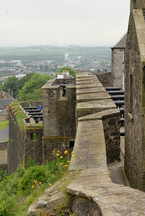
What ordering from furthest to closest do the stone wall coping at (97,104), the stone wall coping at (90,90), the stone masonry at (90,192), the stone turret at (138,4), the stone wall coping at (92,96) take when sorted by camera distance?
1. the stone wall coping at (90,90)
2. the stone wall coping at (92,96)
3. the stone wall coping at (97,104)
4. the stone turret at (138,4)
5. the stone masonry at (90,192)

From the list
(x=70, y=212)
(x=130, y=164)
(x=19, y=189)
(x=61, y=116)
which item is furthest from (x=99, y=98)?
(x=70, y=212)

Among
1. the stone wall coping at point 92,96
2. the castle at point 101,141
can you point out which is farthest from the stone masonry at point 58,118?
the stone wall coping at point 92,96

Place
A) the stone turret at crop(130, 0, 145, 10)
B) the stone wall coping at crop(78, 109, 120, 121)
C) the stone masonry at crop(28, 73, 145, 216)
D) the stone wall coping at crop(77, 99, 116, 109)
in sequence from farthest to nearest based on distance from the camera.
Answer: the stone wall coping at crop(77, 99, 116, 109)
the stone wall coping at crop(78, 109, 120, 121)
the stone turret at crop(130, 0, 145, 10)
the stone masonry at crop(28, 73, 145, 216)

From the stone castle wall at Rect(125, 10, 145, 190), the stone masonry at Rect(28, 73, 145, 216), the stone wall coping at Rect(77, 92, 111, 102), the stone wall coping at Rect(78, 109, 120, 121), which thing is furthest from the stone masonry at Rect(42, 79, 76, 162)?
the stone masonry at Rect(28, 73, 145, 216)

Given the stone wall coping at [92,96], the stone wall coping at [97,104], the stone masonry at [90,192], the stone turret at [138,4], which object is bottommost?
the stone masonry at [90,192]

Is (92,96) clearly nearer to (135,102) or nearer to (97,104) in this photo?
(97,104)

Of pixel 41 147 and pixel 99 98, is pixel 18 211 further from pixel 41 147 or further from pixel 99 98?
pixel 41 147

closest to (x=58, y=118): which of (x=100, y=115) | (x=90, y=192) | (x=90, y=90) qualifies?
(x=90, y=90)

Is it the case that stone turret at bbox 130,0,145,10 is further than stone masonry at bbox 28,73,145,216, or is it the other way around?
stone turret at bbox 130,0,145,10

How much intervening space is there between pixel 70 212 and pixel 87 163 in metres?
1.31

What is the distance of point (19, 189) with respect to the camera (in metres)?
9.27

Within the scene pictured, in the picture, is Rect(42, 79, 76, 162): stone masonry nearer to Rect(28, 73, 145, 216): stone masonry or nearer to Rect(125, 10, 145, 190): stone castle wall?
Rect(125, 10, 145, 190): stone castle wall

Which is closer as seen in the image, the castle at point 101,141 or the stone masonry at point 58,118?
the castle at point 101,141

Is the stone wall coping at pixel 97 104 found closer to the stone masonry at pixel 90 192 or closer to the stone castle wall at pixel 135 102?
the stone castle wall at pixel 135 102
